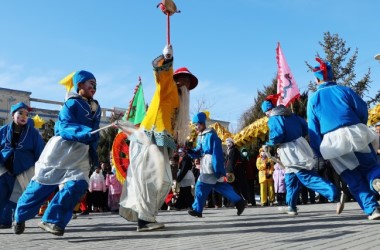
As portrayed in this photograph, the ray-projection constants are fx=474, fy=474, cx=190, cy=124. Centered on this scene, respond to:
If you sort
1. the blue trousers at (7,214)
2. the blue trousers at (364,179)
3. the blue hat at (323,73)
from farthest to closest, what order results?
1. the blue trousers at (7,214)
2. the blue hat at (323,73)
3. the blue trousers at (364,179)

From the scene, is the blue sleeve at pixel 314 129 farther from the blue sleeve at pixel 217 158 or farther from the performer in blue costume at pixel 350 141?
the blue sleeve at pixel 217 158

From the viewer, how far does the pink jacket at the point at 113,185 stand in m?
13.9

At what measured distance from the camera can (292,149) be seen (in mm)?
7520

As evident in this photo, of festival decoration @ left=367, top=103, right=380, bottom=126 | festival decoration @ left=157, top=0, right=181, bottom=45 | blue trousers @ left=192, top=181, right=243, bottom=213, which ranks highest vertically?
festival decoration @ left=367, top=103, right=380, bottom=126

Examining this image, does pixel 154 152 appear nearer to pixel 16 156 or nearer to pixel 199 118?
pixel 16 156

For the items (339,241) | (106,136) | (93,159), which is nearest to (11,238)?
(93,159)

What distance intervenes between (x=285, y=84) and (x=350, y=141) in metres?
10.2

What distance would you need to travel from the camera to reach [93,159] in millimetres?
5664

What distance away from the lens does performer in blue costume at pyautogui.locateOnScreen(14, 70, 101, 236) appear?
5.18 meters

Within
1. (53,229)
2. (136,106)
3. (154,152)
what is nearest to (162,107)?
(154,152)

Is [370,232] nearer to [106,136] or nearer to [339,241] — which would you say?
[339,241]

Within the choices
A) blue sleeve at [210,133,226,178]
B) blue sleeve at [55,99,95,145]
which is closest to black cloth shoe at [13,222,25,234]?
blue sleeve at [55,99,95,145]

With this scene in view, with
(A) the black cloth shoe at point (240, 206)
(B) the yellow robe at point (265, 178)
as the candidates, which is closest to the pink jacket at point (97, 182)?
(B) the yellow robe at point (265, 178)

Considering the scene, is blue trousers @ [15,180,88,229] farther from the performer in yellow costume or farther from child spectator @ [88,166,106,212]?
child spectator @ [88,166,106,212]
